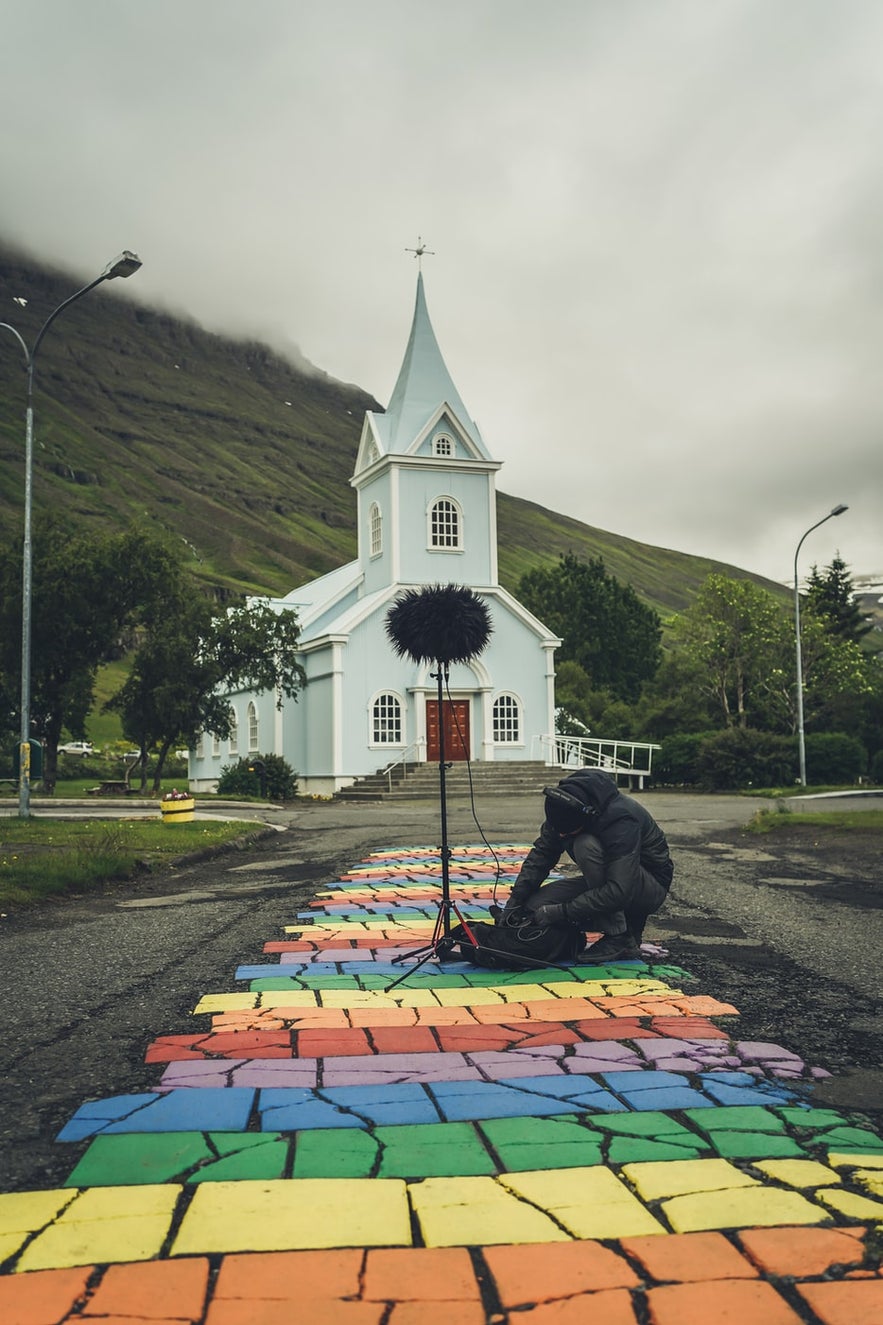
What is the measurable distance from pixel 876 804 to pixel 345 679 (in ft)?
56.3

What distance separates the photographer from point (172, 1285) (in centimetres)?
281

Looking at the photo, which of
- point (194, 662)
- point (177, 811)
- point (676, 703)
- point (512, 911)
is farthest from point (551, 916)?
point (676, 703)

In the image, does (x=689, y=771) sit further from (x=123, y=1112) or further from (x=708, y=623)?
(x=123, y=1112)

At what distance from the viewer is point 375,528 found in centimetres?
4125

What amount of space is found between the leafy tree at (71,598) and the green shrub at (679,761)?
18.1 meters

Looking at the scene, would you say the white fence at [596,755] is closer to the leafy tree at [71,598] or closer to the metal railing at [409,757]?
the metal railing at [409,757]

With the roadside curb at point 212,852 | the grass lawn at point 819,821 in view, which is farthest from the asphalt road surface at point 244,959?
the grass lawn at point 819,821

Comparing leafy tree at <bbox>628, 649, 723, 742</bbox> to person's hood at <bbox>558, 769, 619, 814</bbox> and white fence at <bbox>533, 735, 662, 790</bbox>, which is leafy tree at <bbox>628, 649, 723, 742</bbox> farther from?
person's hood at <bbox>558, 769, 619, 814</bbox>

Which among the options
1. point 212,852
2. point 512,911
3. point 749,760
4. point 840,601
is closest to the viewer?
point 512,911

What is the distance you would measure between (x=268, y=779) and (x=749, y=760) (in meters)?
15.5

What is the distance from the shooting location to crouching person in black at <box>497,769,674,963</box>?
22.1 ft

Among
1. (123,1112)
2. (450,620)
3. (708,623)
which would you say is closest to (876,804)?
(450,620)

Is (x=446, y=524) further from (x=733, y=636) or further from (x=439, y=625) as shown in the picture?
(x=439, y=625)

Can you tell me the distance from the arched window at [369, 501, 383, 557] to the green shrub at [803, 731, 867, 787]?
1601cm
